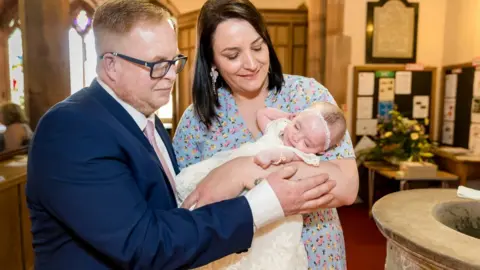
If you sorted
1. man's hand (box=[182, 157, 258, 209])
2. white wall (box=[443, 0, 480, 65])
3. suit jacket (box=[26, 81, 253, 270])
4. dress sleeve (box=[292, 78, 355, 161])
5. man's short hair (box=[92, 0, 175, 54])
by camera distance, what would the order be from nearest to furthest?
suit jacket (box=[26, 81, 253, 270]), man's short hair (box=[92, 0, 175, 54]), man's hand (box=[182, 157, 258, 209]), dress sleeve (box=[292, 78, 355, 161]), white wall (box=[443, 0, 480, 65])

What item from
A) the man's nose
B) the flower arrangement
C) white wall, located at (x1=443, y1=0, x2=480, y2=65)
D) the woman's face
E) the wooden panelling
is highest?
white wall, located at (x1=443, y1=0, x2=480, y2=65)

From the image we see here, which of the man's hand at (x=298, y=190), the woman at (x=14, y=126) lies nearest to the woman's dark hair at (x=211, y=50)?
the man's hand at (x=298, y=190)

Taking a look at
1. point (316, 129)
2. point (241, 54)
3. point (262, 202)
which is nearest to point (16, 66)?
point (241, 54)

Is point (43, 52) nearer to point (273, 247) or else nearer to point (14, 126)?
point (14, 126)

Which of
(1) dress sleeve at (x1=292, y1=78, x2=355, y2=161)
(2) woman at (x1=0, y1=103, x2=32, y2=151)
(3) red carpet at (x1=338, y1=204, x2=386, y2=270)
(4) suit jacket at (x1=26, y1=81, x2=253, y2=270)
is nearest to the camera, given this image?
(4) suit jacket at (x1=26, y1=81, x2=253, y2=270)

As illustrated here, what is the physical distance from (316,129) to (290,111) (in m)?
0.23

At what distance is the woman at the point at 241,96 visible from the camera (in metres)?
1.50

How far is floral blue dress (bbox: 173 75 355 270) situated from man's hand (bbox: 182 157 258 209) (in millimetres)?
314

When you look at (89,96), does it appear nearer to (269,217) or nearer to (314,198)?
(269,217)

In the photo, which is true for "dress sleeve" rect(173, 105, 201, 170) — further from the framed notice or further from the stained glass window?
the framed notice

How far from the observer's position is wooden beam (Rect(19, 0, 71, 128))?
3771mm

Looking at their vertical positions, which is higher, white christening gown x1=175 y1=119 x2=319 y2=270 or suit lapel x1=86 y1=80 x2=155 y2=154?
suit lapel x1=86 y1=80 x2=155 y2=154

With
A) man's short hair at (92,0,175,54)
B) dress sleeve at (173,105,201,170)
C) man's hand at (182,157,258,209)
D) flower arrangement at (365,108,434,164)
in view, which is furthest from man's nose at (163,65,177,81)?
flower arrangement at (365,108,434,164)

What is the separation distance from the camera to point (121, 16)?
3.59 feet
